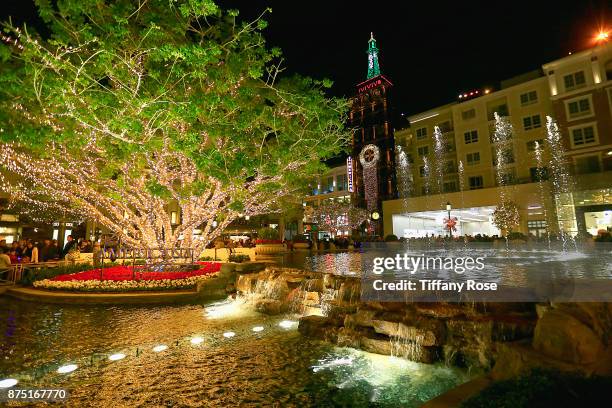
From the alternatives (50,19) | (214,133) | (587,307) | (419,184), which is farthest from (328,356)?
(419,184)

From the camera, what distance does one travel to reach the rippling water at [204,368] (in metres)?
4.51

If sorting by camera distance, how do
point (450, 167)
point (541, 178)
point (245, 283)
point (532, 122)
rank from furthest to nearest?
point (450, 167), point (532, 122), point (541, 178), point (245, 283)

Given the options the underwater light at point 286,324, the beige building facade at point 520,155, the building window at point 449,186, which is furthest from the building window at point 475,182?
the underwater light at point 286,324

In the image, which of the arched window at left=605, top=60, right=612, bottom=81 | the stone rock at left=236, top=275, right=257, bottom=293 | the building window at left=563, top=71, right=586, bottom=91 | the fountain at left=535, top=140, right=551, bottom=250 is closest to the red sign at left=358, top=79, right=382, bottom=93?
the fountain at left=535, top=140, right=551, bottom=250

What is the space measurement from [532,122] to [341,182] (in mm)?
31212

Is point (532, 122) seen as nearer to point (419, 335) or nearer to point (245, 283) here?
point (245, 283)

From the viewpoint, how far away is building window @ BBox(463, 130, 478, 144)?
38.2m

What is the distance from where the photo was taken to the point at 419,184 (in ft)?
148

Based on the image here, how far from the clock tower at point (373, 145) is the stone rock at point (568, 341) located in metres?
48.5

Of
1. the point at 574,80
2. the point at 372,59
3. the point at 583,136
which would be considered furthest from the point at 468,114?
the point at 372,59

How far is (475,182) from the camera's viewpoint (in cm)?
3784

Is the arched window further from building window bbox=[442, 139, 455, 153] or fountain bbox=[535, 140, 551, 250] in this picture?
building window bbox=[442, 139, 455, 153]

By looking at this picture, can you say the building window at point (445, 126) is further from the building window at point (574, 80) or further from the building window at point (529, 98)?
the building window at point (574, 80)

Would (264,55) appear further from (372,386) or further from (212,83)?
(372,386)
